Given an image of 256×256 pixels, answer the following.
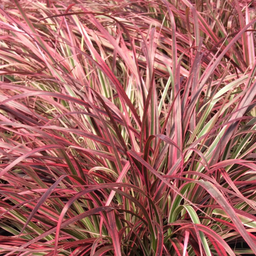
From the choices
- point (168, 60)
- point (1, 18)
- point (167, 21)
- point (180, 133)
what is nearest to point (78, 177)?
point (180, 133)

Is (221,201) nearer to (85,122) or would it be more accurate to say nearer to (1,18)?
(85,122)

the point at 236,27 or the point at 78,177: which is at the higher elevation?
the point at 236,27

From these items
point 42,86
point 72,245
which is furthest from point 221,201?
point 42,86

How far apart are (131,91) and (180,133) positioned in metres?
0.46

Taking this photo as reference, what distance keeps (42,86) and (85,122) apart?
1.17ft

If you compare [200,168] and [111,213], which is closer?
[111,213]

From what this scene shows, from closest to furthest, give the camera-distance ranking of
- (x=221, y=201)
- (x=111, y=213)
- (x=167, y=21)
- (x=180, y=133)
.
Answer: (x=221, y=201) → (x=111, y=213) → (x=180, y=133) → (x=167, y=21)

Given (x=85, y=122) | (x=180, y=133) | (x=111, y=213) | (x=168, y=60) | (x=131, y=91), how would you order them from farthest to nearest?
(x=168, y=60) → (x=131, y=91) → (x=85, y=122) → (x=180, y=133) → (x=111, y=213)

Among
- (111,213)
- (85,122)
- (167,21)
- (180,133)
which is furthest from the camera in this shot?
(167,21)

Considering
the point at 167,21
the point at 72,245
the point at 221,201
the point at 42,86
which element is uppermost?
the point at 167,21

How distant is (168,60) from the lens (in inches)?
68.2

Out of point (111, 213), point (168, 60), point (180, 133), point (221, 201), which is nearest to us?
point (221, 201)

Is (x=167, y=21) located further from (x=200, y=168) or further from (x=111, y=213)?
(x=111, y=213)

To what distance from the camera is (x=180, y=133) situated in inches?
44.3
